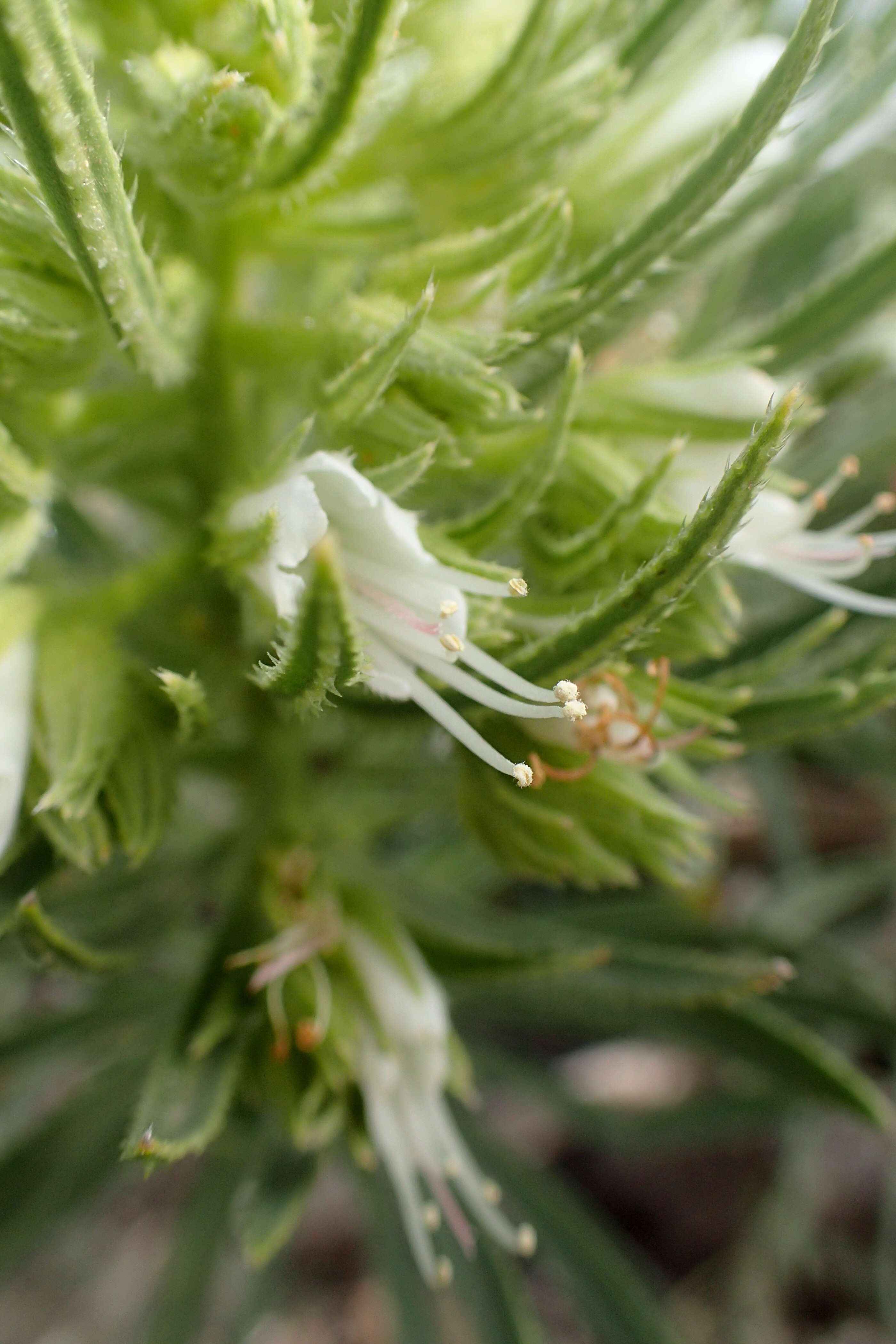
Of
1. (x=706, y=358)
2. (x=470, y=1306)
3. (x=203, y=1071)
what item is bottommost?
(x=470, y=1306)

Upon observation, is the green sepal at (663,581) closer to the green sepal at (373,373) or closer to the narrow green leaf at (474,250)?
the green sepal at (373,373)

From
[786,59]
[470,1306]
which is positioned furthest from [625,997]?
[786,59]

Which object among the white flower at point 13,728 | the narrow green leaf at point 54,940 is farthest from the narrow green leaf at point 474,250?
the narrow green leaf at point 54,940

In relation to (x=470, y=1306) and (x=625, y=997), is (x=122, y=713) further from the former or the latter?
(x=470, y=1306)

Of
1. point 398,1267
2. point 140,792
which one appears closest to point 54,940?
point 140,792

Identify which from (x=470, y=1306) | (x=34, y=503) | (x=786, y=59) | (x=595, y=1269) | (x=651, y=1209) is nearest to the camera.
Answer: (x=786, y=59)
